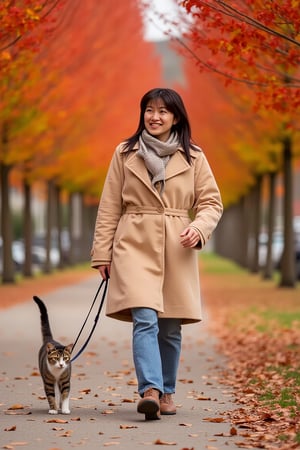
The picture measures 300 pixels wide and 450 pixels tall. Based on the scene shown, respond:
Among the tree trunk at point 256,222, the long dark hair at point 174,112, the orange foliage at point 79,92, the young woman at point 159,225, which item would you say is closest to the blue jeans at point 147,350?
the young woman at point 159,225

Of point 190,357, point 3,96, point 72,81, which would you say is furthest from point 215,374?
point 72,81

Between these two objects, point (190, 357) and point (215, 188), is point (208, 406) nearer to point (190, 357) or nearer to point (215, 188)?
point (215, 188)

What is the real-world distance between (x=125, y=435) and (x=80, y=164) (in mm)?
29026

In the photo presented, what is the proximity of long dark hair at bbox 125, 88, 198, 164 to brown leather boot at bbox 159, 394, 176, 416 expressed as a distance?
1.55 metres

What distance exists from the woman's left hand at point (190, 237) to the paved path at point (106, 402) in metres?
1.11

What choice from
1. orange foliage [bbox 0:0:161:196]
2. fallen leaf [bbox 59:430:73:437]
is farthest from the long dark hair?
orange foliage [bbox 0:0:161:196]

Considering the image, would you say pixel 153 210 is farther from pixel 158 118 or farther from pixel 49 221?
pixel 49 221

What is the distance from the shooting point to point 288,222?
87.1 feet

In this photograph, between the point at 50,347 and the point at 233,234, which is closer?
the point at 50,347

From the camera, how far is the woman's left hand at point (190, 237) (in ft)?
23.6

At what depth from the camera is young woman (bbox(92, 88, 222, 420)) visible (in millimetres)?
7301

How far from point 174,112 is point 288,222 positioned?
19.4m

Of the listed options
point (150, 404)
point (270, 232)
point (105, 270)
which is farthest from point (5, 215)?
point (150, 404)

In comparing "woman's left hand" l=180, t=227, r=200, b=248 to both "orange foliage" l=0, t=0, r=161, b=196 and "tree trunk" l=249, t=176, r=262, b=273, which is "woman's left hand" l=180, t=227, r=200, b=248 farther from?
"tree trunk" l=249, t=176, r=262, b=273
